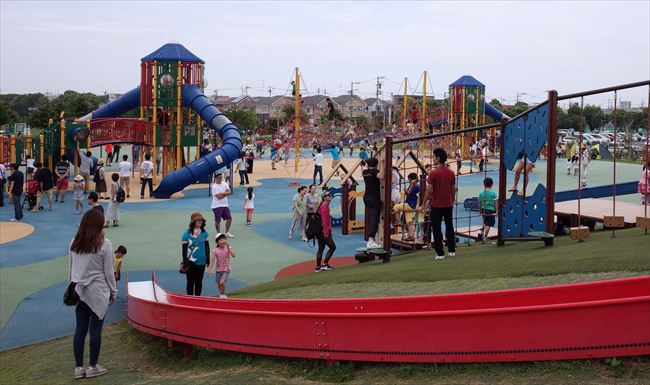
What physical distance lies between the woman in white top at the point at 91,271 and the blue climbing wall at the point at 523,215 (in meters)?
5.56

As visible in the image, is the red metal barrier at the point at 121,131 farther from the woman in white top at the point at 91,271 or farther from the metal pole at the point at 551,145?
the woman in white top at the point at 91,271

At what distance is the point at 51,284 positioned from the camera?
1346 cm

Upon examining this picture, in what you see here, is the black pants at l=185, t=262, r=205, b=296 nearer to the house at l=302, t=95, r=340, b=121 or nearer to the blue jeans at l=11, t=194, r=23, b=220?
the blue jeans at l=11, t=194, r=23, b=220

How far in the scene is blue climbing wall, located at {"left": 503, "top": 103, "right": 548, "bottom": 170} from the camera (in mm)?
9352

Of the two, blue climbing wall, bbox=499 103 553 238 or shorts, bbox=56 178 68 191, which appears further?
shorts, bbox=56 178 68 191

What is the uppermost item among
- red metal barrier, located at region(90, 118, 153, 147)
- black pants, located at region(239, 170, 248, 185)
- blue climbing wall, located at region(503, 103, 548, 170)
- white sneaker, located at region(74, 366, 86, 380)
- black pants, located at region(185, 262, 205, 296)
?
red metal barrier, located at region(90, 118, 153, 147)

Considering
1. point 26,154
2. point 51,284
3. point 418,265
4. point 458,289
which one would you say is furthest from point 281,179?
point 458,289

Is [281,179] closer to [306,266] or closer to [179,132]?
[179,132]

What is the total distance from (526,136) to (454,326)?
5.10 metres

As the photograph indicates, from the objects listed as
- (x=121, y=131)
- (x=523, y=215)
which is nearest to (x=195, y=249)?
(x=523, y=215)

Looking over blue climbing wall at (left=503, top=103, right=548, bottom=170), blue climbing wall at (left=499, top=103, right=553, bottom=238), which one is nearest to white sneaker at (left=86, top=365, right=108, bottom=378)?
blue climbing wall at (left=499, top=103, right=553, bottom=238)

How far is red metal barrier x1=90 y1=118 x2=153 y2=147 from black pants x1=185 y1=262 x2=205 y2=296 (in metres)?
19.8

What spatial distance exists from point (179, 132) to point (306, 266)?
16.6 m

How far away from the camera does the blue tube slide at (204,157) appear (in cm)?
2644
